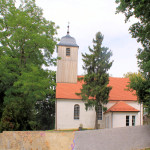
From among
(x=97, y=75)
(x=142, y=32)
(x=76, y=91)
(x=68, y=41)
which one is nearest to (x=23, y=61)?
(x=97, y=75)

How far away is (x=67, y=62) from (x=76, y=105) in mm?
6962

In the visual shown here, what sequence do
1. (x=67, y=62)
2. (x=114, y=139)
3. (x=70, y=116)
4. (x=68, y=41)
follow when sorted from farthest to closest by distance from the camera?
(x=68, y=41) → (x=67, y=62) → (x=70, y=116) → (x=114, y=139)

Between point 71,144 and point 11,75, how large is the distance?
8.41 metres

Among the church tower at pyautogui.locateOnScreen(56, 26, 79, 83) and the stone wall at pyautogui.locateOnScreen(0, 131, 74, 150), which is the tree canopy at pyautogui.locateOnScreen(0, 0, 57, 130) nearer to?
the stone wall at pyautogui.locateOnScreen(0, 131, 74, 150)

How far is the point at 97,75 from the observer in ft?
80.1

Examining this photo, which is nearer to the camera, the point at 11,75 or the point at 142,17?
the point at 142,17

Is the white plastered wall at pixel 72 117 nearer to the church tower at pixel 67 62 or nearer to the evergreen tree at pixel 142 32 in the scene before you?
the church tower at pixel 67 62


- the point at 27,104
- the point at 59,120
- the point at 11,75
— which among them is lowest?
the point at 59,120

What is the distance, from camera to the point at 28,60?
1848 centimetres

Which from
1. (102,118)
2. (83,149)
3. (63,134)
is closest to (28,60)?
(63,134)

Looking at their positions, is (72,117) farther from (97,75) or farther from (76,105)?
(97,75)

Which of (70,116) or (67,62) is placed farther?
(67,62)

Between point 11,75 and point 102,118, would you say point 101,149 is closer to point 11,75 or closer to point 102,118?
point 11,75

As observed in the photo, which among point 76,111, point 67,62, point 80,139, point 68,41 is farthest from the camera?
point 68,41
